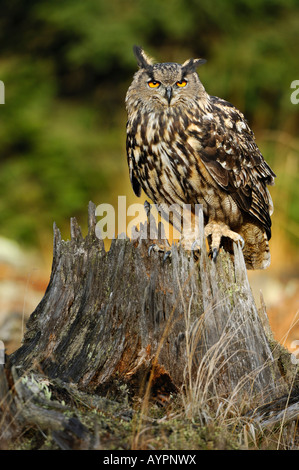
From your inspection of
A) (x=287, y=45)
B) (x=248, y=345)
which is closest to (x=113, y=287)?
(x=248, y=345)

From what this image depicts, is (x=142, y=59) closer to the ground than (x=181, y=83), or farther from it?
farther from it

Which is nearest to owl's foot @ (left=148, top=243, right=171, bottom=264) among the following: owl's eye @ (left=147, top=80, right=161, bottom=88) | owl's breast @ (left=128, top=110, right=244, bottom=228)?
owl's breast @ (left=128, top=110, right=244, bottom=228)

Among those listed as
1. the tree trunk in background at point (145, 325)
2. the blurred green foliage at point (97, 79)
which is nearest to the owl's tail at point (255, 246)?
the tree trunk in background at point (145, 325)

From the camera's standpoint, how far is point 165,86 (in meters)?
3.30

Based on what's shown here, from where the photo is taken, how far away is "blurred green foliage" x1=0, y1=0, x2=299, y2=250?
8219 mm

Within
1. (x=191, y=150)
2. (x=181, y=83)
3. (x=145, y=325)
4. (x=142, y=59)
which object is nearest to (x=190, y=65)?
(x=181, y=83)

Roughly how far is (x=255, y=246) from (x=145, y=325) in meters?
1.39

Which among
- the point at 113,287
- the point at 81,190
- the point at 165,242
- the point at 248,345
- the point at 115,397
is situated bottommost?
the point at 115,397

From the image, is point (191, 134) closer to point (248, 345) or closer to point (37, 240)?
point (248, 345)

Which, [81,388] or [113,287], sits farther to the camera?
[113,287]

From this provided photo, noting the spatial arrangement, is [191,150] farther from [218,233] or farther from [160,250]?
[160,250]

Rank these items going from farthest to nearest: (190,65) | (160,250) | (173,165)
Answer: (190,65) < (173,165) < (160,250)

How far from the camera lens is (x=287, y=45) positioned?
876cm
